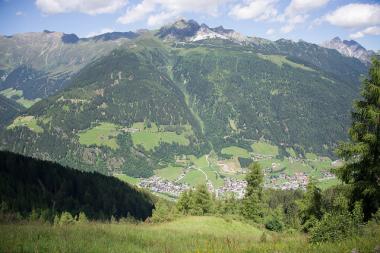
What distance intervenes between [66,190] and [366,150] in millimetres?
128608

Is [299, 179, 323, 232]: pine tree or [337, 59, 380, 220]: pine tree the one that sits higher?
[337, 59, 380, 220]: pine tree

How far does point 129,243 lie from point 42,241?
3.29 m

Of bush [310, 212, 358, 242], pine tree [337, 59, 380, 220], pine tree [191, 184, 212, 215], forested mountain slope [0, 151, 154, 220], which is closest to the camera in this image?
bush [310, 212, 358, 242]

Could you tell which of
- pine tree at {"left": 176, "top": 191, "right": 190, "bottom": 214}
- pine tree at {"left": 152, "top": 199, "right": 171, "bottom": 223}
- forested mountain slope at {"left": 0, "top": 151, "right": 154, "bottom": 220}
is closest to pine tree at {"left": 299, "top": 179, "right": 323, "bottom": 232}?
pine tree at {"left": 152, "top": 199, "right": 171, "bottom": 223}

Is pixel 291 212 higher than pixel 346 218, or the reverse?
pixel 346 218

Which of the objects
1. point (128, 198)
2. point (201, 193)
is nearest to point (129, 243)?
point (201, 193)

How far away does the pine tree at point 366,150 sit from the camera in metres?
30.2

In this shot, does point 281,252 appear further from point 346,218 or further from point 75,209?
point 75,209

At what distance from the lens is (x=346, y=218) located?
15055mm

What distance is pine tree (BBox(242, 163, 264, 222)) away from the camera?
71938mm

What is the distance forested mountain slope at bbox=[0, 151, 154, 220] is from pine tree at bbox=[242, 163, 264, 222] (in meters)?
55.8

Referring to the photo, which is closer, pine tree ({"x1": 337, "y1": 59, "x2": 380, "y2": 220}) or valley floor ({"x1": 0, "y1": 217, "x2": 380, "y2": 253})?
valley floor ({"x1": 0, "y1": 217, "x2": 380, "y2": 253})

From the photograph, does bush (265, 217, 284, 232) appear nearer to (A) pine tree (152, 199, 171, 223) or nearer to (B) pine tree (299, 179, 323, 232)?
(B) pine tree (299, 179, 323, 232)

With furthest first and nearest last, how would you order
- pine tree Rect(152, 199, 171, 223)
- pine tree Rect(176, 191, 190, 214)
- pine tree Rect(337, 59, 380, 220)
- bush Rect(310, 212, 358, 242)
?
1. pine tree Rect(176, 191, 190, 214)
2. pine tree Rect(152, 199, 171, 223)
3. pine tree Rect(337, 59, 380, 220)
4. bush Rect(310, 212, 358, 242)
